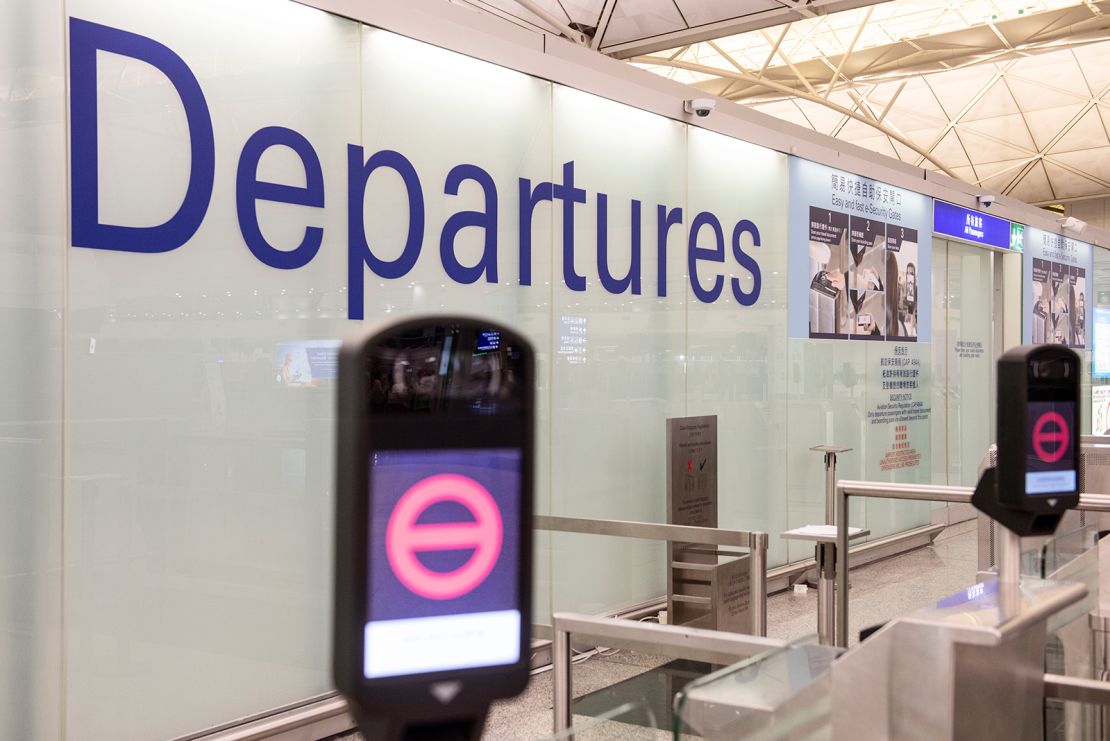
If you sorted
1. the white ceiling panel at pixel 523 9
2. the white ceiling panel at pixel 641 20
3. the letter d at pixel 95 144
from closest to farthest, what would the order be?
the letter d at pixel 95 144, the white ceiling panel at pixel 641 20, the white ceiling panel at pixel 523 9

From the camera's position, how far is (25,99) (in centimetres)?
367

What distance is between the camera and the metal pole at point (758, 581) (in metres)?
3.96

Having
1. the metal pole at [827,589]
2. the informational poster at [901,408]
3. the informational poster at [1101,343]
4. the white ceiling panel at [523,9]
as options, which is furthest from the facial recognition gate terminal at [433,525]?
the informational poster at [1101,343]

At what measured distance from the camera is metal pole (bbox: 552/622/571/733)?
9.92ft

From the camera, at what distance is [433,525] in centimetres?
70

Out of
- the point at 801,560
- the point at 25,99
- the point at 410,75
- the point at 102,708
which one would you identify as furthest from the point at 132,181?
the point at 801,560

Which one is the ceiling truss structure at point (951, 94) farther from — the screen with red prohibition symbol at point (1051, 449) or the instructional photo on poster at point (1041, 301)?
the screen with red prohibition symbol at point (1051, 449)

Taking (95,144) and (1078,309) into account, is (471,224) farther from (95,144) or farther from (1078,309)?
(1078,309)

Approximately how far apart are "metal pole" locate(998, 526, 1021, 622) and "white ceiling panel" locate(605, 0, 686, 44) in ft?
29.7

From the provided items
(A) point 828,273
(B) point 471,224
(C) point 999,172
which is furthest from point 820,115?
(B) point 471,224

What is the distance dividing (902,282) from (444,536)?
942 centimetres

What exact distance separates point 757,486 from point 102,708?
195 inches

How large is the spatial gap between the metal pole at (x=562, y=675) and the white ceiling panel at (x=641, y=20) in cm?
841

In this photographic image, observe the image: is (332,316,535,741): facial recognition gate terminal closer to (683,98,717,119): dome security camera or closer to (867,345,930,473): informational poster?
(683,98,717,119): dome security camera
